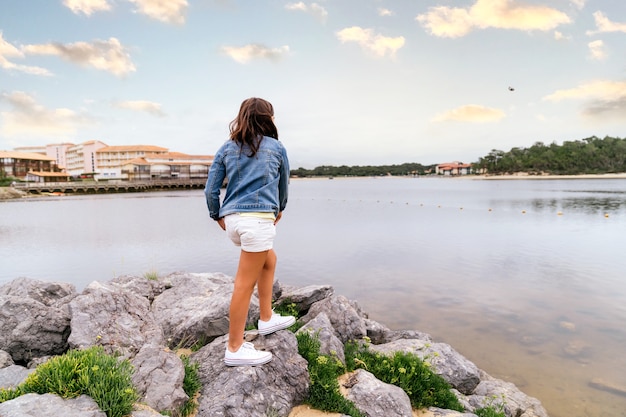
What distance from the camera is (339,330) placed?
21.2 feet

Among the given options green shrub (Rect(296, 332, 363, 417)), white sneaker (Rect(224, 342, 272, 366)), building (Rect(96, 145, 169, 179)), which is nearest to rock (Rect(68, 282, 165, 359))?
white sneaker (Rect(224, 342, 272, 366))

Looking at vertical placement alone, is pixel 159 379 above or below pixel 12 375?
above

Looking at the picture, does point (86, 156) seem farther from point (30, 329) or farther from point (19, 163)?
point (30, 329)

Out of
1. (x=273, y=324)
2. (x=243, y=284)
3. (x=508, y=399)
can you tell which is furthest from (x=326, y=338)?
(x=508, y=399)

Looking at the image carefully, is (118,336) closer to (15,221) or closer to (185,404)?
→ (185,404)

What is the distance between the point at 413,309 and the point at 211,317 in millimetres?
7053

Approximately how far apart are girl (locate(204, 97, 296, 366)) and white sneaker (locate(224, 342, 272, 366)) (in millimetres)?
36

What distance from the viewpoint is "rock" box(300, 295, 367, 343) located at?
6473 millimetres

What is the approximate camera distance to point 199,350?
5.20 m

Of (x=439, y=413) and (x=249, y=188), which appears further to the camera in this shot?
(x=439, y=413)

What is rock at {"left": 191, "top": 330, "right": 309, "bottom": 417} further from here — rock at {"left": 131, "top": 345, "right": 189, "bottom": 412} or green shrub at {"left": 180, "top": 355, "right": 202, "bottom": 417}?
rock at {"left": 131, "top": 345, "right": 189, "bottom": 412}

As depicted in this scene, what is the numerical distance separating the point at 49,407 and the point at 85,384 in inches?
12.2

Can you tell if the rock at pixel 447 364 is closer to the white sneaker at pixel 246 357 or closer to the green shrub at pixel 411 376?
the green shrub at pixel 411 376

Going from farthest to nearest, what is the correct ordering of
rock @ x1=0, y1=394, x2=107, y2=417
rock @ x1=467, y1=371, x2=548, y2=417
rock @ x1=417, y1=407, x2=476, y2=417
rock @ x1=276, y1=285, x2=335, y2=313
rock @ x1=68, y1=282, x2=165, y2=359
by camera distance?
1. rock @ x1=276, y1=285, x2=335, y2=313
2. rock @ x1=467, y1=371, x2=548, y2=417
3. rock @ x1=68, y1=282, x2=165, y2=359
4. rock @ x1=417, y1=407, x2=476, y2=417
5. rock @ x1=0, y1=394, x2=107, y2=417
